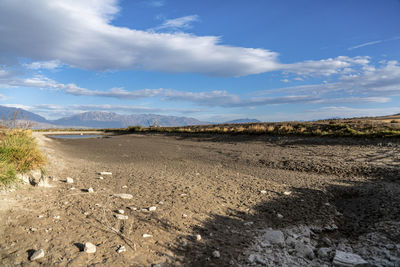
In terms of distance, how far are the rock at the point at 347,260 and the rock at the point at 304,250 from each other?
1.11ft

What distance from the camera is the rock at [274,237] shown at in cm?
430

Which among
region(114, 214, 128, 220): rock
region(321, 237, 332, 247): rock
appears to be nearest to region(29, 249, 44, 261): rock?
region(114, 214, 128, 220): rock

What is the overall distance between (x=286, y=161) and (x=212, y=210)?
24.8 feet

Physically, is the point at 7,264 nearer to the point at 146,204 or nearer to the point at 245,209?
the point at 146,204

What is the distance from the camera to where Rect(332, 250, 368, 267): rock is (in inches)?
144

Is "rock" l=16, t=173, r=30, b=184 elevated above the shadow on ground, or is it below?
above

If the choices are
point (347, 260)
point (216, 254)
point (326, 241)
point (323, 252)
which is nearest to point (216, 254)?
point (216, 254)

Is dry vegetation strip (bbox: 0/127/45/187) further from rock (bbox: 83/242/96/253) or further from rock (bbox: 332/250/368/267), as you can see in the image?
rock (bbox: 332/250/368/267)

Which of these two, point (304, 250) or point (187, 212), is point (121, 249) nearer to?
point (187, 212)

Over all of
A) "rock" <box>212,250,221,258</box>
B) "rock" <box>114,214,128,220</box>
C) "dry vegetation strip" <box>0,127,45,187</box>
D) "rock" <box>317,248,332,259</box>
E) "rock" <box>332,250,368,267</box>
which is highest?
"dry vegetation strip" <box>0,127,45,187</box>

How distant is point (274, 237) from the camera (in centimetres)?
445

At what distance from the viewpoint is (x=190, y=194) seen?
662 centimetres

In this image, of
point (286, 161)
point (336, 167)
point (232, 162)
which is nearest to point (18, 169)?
point (232, 162)

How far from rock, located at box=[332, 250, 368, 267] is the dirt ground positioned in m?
0.58
